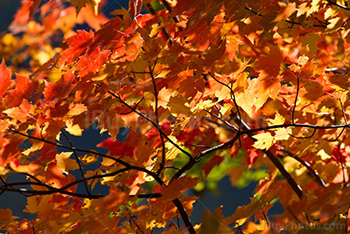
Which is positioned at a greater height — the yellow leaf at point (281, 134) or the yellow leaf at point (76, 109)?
the yellow leaf at point (76, 109)

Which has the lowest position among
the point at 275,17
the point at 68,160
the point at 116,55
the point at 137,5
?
the point at 68,160

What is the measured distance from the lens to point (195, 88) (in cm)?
162

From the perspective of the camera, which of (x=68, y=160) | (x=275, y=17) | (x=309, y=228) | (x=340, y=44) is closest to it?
(x=309, y=228)

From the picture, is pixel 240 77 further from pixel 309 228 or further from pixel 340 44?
pixel 309 228

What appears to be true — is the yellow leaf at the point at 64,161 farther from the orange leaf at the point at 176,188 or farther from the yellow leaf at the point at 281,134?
the yellow leaf at the point at 281,134

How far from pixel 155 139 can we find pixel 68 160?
0.51 meters

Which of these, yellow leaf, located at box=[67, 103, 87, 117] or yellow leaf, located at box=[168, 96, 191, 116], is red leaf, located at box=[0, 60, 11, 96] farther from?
yellow leaf, located at box=[168, 96, 191, 116]

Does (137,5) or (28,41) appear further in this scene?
(28,41)

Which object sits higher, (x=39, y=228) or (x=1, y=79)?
(x=1, y=79)

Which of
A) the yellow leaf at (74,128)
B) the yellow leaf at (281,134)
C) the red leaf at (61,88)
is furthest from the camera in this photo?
the yellow leaf at (281,134)

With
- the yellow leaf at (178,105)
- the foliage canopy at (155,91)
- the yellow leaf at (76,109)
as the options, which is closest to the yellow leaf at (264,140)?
the foliage canopy at (155,91)

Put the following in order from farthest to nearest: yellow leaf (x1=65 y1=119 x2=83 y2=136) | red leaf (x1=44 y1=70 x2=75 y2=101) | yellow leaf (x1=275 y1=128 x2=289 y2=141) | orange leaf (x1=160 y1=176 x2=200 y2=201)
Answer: yellow leaf (x1=275 y1=128 x2=289 y2=141)
yellow leaf (x1=65 y1=119 x2=83 y2=136)
red leaf (x1=44 y1=70 x2=75 y2=101)
orange leaf (x1=160 y1=176 x2=200 y2=201)

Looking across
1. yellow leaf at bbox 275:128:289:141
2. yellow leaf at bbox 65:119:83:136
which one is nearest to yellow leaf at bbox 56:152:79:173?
yellow leaf at bbox 65:119:83:136

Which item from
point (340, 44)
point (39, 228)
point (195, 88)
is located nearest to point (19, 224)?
point (39, 228)
